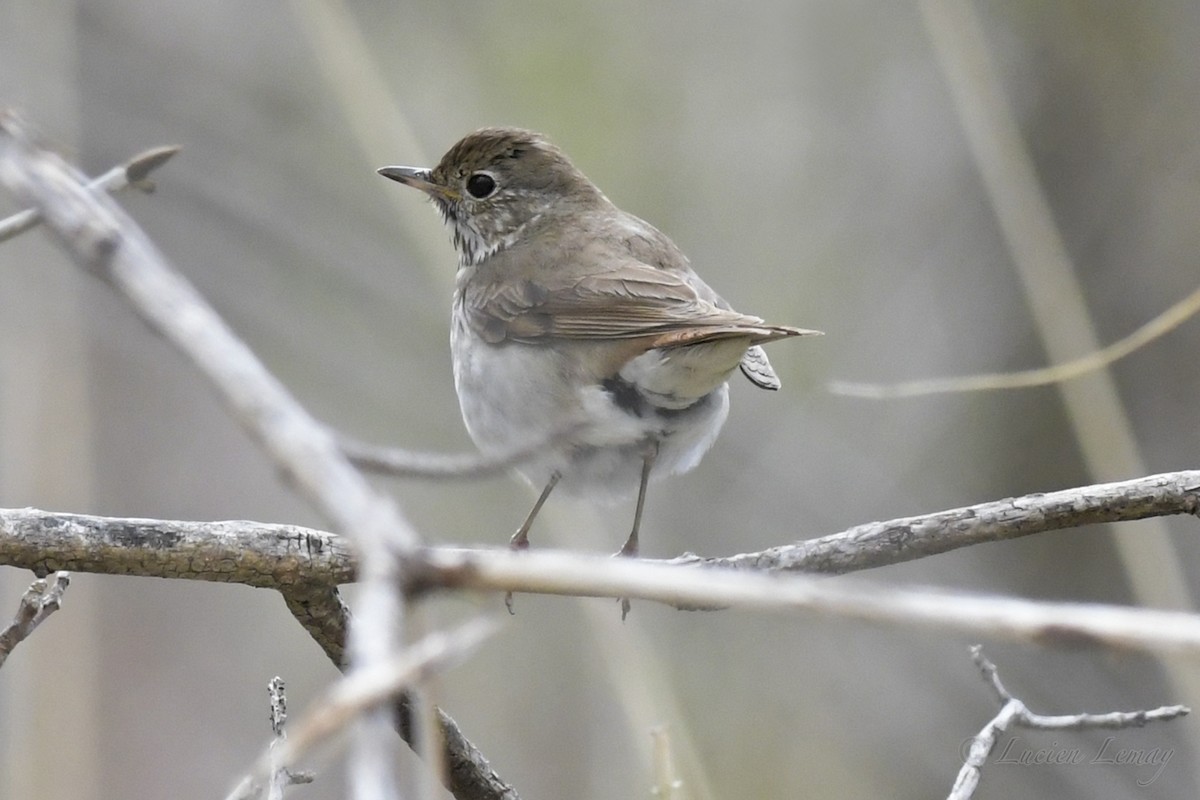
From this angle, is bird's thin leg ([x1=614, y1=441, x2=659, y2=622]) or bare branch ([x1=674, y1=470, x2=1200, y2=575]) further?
bird's thin leg ([x1=614, y1=441, x2=659, y2=622])

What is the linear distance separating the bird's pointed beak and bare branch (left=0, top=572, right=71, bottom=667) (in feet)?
8.64

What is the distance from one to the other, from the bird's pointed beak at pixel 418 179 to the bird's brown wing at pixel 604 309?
51 cm

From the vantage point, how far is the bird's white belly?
136 inches

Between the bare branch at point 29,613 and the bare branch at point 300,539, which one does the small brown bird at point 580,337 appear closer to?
the bare branch at point 300,539

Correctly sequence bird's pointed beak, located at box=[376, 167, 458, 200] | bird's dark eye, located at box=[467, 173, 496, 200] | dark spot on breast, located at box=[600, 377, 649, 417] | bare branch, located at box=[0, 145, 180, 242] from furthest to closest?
bird's dark eye, located at box=[467, 173, 496, 200], bird's pointed beak, located at box=[376, 167, 458, 200], dark spot on breast, located at box=[600, 377, 649, 417], bare branch, located at box=[0, 145, 180, 242]

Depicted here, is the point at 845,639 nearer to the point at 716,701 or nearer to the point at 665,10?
the point at 716,701

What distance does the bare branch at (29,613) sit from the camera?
172cm

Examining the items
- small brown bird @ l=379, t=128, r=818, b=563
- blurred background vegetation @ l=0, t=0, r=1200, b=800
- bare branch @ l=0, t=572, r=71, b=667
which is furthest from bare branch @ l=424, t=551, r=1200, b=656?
blurred background vegetation @ l=0, t=0, r=1200, b=800

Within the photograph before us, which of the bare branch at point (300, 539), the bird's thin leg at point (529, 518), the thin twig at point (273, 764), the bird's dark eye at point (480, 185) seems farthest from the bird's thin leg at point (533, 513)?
the thin twig at point (273, 764)

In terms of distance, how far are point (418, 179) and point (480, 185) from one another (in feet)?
0.74

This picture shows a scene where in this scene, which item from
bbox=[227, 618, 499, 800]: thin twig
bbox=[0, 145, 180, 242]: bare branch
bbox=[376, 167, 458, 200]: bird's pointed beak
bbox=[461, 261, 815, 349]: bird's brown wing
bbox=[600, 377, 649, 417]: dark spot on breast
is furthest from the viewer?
bbox=[376, 167, 458, 200]: bird's pointed beak

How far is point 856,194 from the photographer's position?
6746mm

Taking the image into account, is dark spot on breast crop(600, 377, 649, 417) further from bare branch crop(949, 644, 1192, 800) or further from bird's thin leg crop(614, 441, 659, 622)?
bare branch crop(949, 644, 1192, 800)

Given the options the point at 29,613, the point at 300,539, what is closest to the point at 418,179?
the point at 300,539
